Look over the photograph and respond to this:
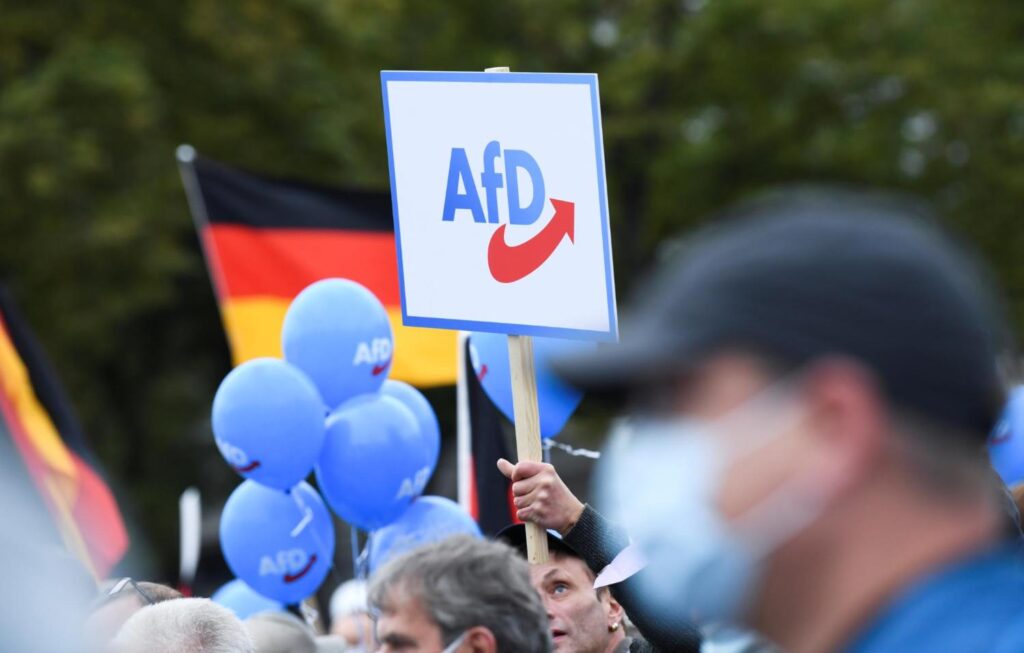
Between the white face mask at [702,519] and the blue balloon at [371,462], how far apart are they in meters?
3.58

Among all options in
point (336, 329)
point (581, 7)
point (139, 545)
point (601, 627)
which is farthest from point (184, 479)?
point (601, 627)

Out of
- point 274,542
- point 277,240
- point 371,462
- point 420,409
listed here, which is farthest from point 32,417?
point 371,462

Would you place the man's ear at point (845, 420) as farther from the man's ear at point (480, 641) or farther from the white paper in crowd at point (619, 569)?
the white paper in crowd at point (619, 569)

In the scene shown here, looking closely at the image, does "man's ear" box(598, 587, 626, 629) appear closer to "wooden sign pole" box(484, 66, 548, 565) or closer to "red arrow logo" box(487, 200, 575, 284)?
"wooden sign pole" box(484, 66, 548, 565)

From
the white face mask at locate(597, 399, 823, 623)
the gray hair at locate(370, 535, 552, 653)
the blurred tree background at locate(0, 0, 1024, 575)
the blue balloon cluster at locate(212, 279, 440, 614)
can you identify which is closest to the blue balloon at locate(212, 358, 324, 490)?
the blue balloon cluster at locate(212, 279, 440, 614)

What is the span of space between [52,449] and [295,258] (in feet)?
5.05

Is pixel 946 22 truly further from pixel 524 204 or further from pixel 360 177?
pixel 524 204

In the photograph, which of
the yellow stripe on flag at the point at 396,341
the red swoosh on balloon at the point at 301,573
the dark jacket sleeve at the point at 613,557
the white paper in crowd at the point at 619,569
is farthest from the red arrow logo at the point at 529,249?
the yellow stripe on flag at the point at 396,341

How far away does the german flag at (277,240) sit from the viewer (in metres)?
7.41

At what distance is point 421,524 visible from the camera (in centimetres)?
505

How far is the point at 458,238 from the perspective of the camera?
11.5ft

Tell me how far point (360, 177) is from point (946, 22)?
674 centimetres

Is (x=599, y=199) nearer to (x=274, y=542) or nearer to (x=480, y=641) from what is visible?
(x=480, y=641)

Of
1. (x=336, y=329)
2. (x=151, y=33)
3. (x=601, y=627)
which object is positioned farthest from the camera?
(x=151, y=33)
